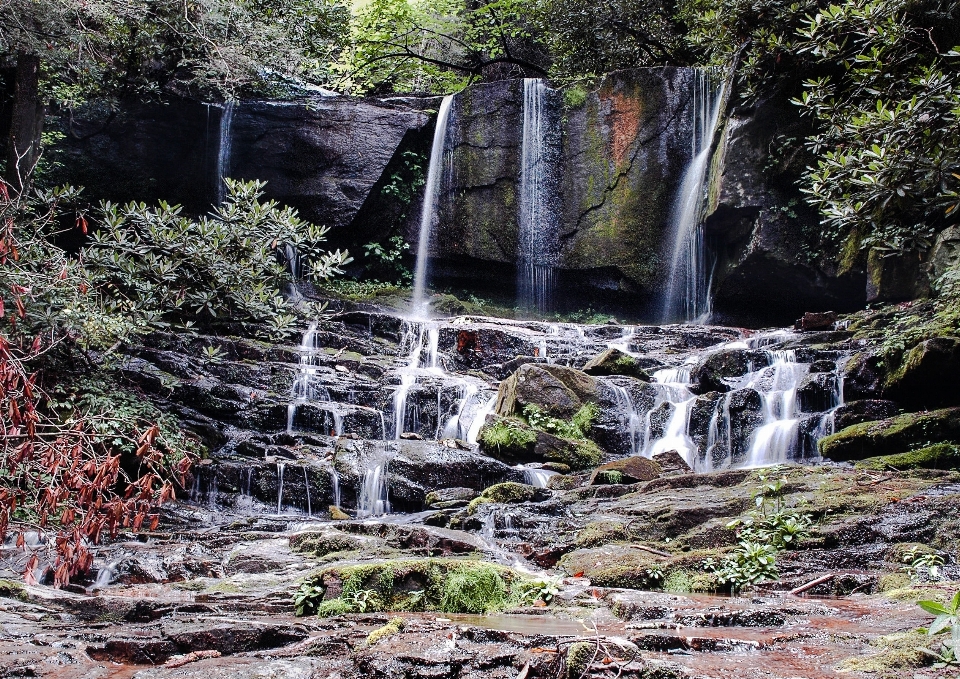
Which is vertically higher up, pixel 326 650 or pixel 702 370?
pixel 702 370

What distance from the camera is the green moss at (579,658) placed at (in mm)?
2545

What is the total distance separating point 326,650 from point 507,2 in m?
20.8

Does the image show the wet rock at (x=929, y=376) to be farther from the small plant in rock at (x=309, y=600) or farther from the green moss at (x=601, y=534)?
the small plant in rock at (x=309, y=600)

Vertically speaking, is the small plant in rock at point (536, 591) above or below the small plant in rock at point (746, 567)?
below

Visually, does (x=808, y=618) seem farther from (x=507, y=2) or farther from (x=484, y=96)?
(x=507, y=2)

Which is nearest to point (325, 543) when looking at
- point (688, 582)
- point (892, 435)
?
point (688, 582)

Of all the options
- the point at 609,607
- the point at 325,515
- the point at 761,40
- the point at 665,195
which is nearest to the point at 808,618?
the point at 609,607

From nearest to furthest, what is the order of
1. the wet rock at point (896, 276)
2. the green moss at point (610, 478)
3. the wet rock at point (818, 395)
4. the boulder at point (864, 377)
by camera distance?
the green moss at point (610, 478)
the boulder at point (864, 377)
the wet rock at point (818, 395)
the wet rock at point (896, 276)

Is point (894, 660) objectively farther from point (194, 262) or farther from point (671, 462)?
point (194, 262)

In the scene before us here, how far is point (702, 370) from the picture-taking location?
1209 centimetres

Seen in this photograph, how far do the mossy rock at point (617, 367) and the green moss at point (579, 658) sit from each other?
33.6 feet

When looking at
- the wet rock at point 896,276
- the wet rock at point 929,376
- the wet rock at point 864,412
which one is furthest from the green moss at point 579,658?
the wet rock at point 896,276

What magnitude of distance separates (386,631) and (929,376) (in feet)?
28.0

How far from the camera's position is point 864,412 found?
991 cm
